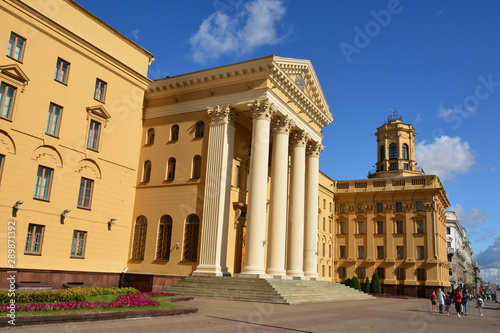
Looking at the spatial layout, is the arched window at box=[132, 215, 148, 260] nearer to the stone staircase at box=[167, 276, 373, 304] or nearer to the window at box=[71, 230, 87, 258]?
the stone staircase at box=[167, 276, 373, 304]

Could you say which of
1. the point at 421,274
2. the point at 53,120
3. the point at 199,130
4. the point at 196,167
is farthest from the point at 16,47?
the point at 421,274

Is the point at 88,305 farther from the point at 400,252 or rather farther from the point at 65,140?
the point at 400,252

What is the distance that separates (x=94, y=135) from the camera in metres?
27.3

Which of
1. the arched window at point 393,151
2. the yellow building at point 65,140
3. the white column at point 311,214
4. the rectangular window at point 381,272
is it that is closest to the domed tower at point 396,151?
the arched window at point 393,151

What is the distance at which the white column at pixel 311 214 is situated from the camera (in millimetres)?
37125

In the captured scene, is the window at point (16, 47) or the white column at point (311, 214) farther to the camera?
the white column at point (311, 214)

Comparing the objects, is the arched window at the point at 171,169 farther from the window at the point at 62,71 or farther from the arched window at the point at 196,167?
the window at the point at 62,71

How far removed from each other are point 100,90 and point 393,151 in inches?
2079

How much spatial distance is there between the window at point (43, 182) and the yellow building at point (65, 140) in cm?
6

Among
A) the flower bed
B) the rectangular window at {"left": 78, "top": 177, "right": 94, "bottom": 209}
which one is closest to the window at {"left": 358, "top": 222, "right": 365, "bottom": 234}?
the rectangular window at {"left": 78, "top": 177, "right": 94, "bottom": 209}

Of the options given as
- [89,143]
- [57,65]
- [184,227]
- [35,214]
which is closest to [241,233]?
[184,227]

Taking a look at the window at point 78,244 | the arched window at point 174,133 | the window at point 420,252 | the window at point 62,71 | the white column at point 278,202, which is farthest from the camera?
the window at point 420,252

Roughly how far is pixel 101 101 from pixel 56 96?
11.4ft

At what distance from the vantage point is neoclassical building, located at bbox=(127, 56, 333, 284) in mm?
29281
